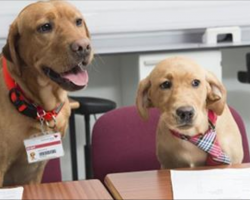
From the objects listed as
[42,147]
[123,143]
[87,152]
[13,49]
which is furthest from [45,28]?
[87,152]

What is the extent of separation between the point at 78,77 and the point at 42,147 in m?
0.25

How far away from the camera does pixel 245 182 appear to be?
1.21 m

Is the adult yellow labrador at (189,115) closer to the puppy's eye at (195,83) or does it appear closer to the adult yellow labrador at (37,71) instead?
the puppy's eye at (195,83)

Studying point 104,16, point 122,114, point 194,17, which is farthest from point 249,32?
point 122,114

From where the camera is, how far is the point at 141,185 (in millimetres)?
1223

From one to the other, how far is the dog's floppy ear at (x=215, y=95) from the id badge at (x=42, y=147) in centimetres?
50

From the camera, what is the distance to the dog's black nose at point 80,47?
1468mm

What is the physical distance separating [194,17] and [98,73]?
2.14 feet

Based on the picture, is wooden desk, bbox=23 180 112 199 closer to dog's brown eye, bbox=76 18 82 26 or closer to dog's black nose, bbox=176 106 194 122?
dog's black nose, bbox=176 106 194 122

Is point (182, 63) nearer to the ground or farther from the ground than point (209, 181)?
farther from the ground

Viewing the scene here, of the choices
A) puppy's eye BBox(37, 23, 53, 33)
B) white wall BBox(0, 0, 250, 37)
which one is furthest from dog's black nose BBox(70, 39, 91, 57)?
white wall BBox(0, 0, 250, 37)

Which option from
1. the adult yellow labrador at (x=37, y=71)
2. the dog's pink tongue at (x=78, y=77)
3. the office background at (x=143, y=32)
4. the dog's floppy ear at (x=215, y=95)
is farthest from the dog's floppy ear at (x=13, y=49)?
the office background at (x=143, y=32)

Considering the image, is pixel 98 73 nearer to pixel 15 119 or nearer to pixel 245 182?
pixel 15 119

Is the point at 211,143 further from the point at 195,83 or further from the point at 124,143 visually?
the point at 124,143
